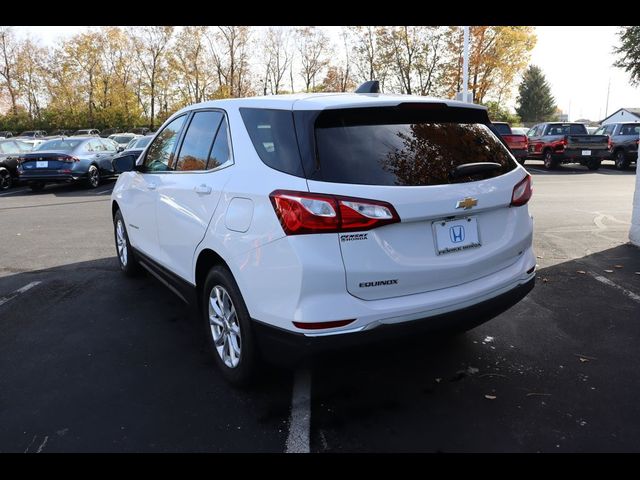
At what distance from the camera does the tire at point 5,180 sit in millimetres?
15389

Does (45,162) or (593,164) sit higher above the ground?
(45,162)

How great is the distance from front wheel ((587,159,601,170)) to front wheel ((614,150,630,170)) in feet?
2.25

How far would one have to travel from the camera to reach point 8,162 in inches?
614

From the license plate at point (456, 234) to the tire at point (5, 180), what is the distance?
1638 cm

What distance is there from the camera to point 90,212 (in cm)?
1048

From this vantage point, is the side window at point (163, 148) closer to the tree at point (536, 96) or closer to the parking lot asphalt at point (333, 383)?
the parking lot asphalt at point (333, 383)

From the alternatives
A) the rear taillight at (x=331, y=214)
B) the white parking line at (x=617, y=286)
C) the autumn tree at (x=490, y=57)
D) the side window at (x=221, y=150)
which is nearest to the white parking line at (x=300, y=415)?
the rear taillight at (x=331, y=214)

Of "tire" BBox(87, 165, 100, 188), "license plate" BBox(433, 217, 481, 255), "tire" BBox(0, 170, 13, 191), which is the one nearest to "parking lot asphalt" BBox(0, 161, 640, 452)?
"license plate" BBox(433, 217, 481, 255)

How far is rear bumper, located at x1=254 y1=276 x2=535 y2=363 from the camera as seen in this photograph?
8.30 ft

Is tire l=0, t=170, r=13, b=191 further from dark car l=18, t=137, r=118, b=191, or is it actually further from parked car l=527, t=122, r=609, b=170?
parked car l=527, t=122, r=609, b=170

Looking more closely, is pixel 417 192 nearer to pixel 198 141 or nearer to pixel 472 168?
pixel 472 168

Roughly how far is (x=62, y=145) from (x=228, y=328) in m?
14.6

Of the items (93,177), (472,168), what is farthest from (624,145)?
(472,168)
